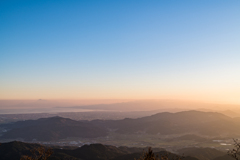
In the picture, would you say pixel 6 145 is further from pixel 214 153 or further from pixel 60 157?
pixel 214 153

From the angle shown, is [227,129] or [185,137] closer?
[185,137]

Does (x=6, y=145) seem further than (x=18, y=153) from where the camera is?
Yes

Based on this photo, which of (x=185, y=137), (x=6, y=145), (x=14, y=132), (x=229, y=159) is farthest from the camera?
(x=14, y=132)

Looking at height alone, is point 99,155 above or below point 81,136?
above

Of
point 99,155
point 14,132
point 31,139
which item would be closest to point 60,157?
point 99,155

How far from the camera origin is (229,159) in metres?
75.9

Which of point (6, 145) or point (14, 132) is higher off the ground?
point (6, 145)

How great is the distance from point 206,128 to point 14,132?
682 feet

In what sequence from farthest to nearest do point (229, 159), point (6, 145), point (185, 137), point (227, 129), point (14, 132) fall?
point (14, 132), point (227, 129), point (185, 137), point (6, 145), point (229, 159)

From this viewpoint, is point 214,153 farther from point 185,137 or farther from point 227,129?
point 227,129

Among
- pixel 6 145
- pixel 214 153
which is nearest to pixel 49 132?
pixel 6 145

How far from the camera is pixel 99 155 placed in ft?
302

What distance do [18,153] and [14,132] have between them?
12386cm

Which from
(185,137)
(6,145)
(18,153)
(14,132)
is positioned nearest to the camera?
(18,153)
